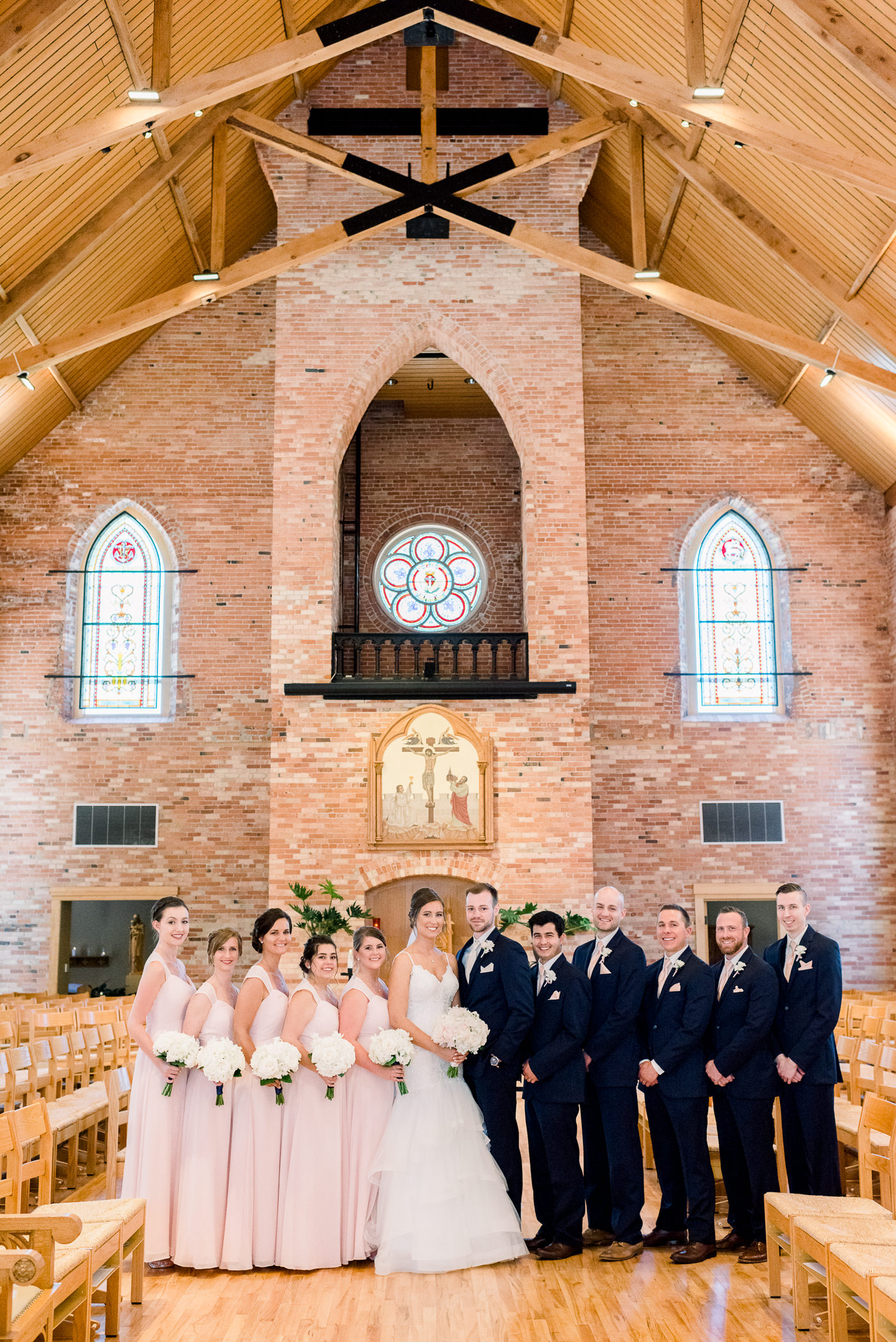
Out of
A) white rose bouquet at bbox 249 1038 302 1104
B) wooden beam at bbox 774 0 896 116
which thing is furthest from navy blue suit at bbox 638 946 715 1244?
wooden beam at bbox 774 0 896 116

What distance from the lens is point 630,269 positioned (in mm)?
12477

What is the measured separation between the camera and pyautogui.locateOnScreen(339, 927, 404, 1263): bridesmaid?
5906 mm

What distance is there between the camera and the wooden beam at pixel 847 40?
28.3ft

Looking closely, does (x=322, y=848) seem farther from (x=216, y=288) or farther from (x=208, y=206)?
(x=208, y=206)

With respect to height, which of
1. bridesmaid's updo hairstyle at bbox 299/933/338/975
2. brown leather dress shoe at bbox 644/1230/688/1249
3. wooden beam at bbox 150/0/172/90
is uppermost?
wooden beam at bbox 150/0/172/90

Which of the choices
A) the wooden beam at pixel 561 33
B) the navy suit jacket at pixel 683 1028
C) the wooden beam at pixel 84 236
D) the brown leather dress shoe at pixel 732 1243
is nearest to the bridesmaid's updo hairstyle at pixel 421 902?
the navy suit jacket at pixel 683 1028

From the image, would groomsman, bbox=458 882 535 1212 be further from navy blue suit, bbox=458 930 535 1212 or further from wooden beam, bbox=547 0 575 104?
wooden beam, bbox=547 0 575 104

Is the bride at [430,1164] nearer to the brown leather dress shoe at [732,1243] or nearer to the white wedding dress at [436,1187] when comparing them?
the white wedding dress at [436,1187]

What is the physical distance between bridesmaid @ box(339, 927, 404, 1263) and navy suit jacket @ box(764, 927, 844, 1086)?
6.36ft

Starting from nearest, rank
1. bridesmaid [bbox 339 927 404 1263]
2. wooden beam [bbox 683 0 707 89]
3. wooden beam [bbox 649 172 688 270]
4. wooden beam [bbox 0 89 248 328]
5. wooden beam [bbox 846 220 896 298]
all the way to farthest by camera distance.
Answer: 1. bridesmaid [bbox 339 927 404 1263]
2. wooden beam [bbox 683 0 707 89]
3. wooden beam [bbox 846 220 896 298]
4. wooden beam [bbox 0 89 248 328]
5. wooden beam [bbox 649 172 688 270]

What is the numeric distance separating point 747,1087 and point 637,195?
A: 9545 millimetres

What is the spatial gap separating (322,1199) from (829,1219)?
2316 mm

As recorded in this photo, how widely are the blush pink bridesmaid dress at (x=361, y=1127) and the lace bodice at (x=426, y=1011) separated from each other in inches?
5.2

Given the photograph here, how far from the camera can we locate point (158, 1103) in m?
5.95
